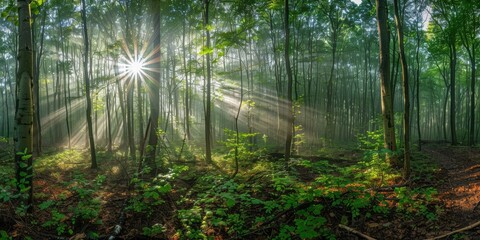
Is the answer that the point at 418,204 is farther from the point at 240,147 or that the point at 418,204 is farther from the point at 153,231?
the point at 240,147

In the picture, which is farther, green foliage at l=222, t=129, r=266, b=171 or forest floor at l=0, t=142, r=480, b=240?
green foliage at l=222, t=129, r=266, b=171

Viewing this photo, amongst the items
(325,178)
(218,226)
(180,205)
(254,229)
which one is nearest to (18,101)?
(180,205)

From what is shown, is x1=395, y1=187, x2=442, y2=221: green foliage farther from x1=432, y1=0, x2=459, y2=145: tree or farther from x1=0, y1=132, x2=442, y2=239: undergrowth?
x1=432, y1=0, x2=459, y2=145: tree

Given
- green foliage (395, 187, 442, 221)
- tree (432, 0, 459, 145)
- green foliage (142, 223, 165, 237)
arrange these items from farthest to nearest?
tree (432, 0, 459, 145) → green foliage (142, 223, 165, 237) → green foliage (395, 187, 442, 221)

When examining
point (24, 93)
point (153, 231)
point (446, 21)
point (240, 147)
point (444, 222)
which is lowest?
point (153, 231)

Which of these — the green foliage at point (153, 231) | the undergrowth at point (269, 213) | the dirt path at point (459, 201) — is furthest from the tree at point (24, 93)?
the dirt path at point (459, 201)

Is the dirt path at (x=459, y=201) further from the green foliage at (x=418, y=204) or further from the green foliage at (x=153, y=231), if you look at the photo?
the green foliage at (x=153, y=231)

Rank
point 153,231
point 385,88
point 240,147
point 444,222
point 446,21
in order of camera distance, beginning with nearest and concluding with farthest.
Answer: point 444,222 < point 153,231 < point 385,88 < point 240,147 < point 446,21

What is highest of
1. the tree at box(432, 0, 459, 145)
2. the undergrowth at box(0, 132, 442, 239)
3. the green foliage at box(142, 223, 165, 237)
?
the tree at box(432, 0, 459, 145)

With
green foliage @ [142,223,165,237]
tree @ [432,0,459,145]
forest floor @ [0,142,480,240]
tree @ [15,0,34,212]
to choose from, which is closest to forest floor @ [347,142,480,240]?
forest floor @ [0,142,480,240]

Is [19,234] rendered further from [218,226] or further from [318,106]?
[318,106]

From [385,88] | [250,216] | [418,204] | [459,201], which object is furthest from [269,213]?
[385,88]

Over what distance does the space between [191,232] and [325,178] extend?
2.94m

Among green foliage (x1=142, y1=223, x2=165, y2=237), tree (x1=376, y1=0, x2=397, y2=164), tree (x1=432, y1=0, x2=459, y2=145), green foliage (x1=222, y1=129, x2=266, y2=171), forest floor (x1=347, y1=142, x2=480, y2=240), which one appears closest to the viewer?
forest floor (x1=347, y1=142, x2=480, y2=240)
